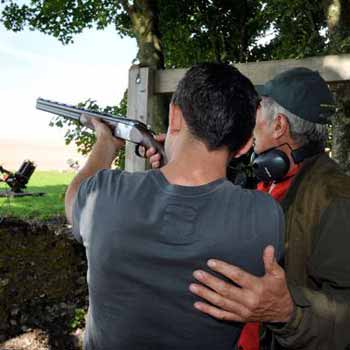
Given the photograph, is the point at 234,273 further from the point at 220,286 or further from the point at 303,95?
the point at 303,95

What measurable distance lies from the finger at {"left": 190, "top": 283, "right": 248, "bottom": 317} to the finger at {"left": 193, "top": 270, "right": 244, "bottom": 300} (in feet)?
0.04

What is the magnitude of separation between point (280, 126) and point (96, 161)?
87cm

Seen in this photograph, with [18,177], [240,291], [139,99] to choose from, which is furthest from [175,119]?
[18,177]

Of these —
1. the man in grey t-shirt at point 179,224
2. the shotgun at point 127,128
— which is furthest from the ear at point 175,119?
the shotgun at point 127,128

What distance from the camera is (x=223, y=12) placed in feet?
47.1

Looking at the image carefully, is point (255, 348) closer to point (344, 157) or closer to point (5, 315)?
point (5, 315)

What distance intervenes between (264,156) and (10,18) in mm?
14203

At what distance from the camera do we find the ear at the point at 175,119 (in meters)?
1.46

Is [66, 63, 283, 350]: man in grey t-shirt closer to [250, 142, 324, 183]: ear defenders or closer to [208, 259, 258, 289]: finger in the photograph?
[208, 259, 258, 289]: finger

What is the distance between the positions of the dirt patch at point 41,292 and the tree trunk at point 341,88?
3.55 meters

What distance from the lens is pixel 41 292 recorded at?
525 cm

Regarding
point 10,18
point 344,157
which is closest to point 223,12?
point 10,18

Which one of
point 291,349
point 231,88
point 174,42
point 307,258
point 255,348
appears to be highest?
point 174,42

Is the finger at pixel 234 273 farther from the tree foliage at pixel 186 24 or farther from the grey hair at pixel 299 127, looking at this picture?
the tree foliage at pixel 186 24
